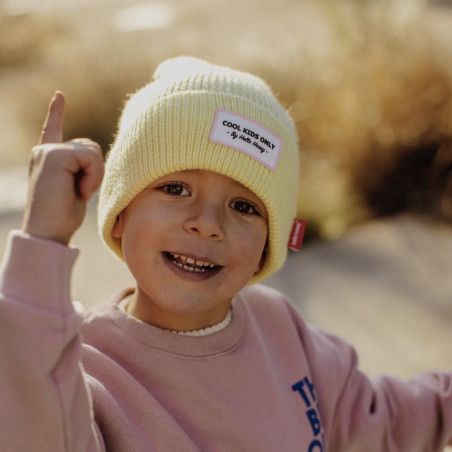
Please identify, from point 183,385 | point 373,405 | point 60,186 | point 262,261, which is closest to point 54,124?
point 60,186

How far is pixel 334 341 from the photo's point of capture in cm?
196

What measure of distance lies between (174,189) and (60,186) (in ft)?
1.50

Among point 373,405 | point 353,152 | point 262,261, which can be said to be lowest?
point 353,152

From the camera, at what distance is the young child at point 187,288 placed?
1127 mm

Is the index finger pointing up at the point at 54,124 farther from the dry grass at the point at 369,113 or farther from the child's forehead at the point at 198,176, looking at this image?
the dry grass at the point at 369,113

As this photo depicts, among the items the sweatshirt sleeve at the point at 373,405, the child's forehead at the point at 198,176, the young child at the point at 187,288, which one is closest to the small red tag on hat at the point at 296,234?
the young child at the point at 187,288

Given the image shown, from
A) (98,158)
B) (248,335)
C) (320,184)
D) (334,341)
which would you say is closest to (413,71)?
(320,184)

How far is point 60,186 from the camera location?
3.66ft

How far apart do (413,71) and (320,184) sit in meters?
0.87

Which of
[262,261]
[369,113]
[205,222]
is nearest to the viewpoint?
[205,222]

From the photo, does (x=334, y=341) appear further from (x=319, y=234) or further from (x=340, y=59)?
(x=340, y=59)

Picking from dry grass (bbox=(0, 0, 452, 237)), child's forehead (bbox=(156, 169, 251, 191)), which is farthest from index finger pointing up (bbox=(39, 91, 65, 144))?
dry grass (bbox=(0, 0, 452, 237))

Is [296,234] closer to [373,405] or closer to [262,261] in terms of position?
[262,261]

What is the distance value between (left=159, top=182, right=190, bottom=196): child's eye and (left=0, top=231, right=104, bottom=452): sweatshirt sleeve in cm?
46
